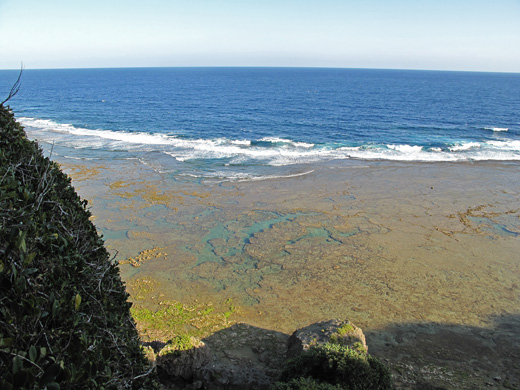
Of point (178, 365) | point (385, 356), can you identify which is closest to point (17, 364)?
point (178, 365)

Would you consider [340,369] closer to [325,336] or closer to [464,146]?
[325,336]

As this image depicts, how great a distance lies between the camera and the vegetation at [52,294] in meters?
3.98

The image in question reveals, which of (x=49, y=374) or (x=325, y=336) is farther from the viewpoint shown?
(x=325, y=336)

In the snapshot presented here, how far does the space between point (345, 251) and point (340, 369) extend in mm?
9371

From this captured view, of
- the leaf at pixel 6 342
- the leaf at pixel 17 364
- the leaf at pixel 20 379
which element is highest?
the leaf at pixel 6 342

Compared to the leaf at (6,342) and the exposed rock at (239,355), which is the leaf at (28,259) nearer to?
the leaf at (6,342)

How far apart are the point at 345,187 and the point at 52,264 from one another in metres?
23.2

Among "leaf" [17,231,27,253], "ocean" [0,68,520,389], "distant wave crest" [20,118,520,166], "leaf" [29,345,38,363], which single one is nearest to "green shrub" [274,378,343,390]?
"ocean" [0,68,520,389]

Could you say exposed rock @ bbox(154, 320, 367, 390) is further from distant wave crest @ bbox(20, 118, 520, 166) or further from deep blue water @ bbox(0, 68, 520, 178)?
distant wave crest @ bbox(20, 118, 520, 166)

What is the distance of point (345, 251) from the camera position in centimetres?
1731

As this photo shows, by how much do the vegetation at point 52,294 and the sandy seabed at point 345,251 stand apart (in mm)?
7302

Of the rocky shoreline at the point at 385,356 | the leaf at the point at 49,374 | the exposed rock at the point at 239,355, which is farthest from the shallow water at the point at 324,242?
the leaf at the point at 49,374

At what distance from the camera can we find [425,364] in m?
10.6

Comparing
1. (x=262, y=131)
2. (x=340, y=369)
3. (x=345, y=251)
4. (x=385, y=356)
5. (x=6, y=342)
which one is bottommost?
(x=385, y=356)
